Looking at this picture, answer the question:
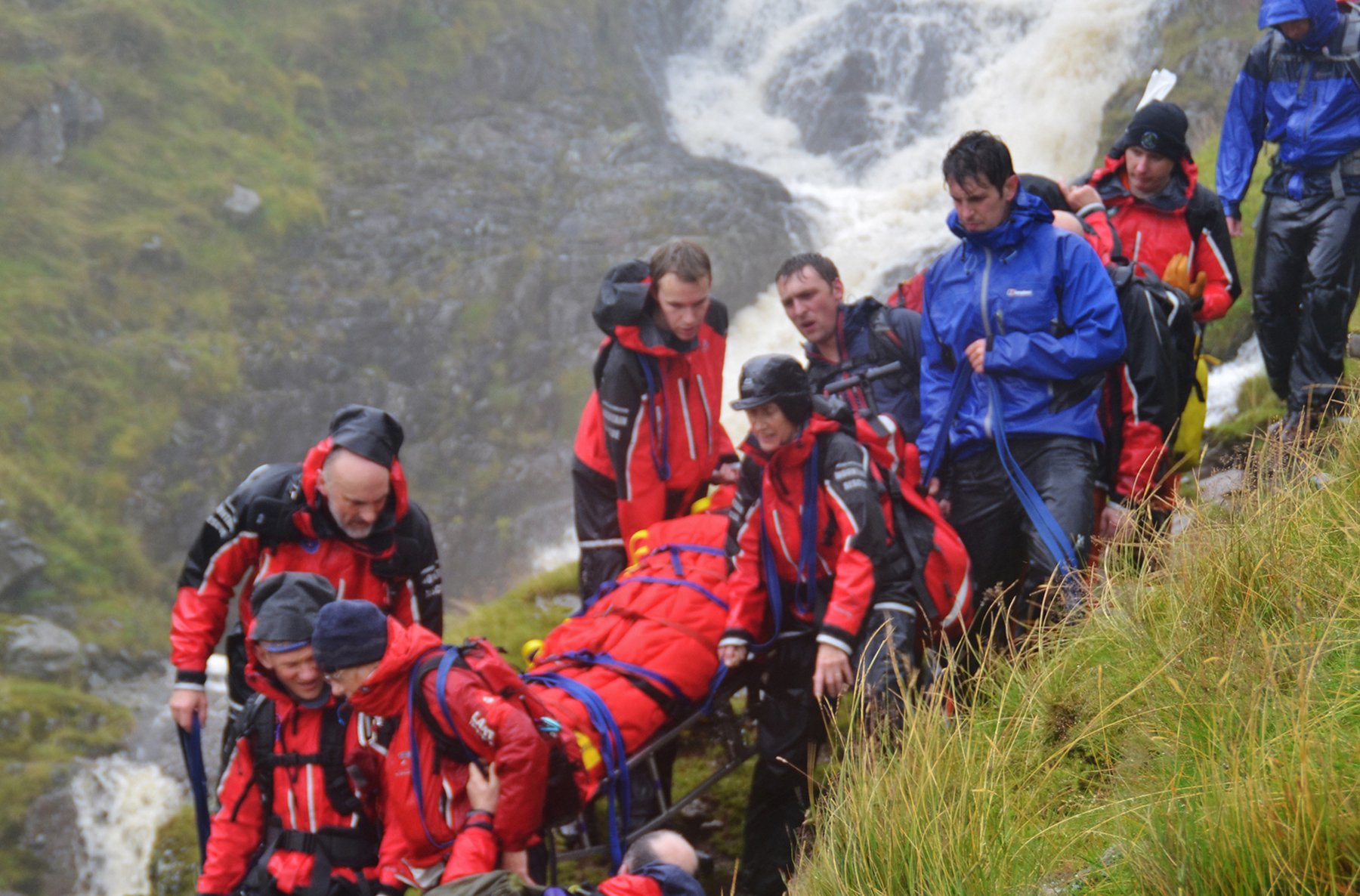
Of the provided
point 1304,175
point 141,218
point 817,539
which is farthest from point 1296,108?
point 141,218

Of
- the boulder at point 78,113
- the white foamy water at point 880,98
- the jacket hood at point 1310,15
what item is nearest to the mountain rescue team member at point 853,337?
the jacket hood at point 1310,15

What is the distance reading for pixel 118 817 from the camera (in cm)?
1548

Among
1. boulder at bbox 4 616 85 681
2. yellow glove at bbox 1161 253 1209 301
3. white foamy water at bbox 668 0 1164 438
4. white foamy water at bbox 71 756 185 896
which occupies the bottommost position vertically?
white foamy water at bbox 71 756 185 896

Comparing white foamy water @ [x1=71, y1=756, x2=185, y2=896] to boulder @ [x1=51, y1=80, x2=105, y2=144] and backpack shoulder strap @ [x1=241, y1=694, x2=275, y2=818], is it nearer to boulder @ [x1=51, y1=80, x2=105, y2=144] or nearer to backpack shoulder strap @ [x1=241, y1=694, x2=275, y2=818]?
backpack shoulder strap @ [x1=241, y1=694, x2=275, y2=818]

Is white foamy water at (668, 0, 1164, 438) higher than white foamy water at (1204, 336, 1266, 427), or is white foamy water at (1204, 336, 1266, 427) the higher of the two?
white foamy water at (668, 0, 1164, 438)

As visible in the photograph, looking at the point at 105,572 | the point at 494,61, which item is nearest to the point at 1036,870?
the point at 105,572

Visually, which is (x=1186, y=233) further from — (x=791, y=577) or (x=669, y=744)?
(x=669, y=744)

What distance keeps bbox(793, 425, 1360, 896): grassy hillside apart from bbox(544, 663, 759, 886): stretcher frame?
46.9 inches

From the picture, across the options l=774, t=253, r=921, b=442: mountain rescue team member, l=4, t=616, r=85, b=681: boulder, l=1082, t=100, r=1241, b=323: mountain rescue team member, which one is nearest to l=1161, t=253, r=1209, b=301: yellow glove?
l=1082, t=100, r=1241, b=323: mountain rescue team member

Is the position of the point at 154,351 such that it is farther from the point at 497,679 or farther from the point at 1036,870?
the point at 1036,870

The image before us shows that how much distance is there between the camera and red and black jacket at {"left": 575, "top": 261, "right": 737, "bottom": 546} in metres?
5.43

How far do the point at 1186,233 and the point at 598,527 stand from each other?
3.76 meters

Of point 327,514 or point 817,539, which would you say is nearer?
point 817,539

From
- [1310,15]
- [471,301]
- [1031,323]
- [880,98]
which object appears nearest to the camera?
[1031,323]
